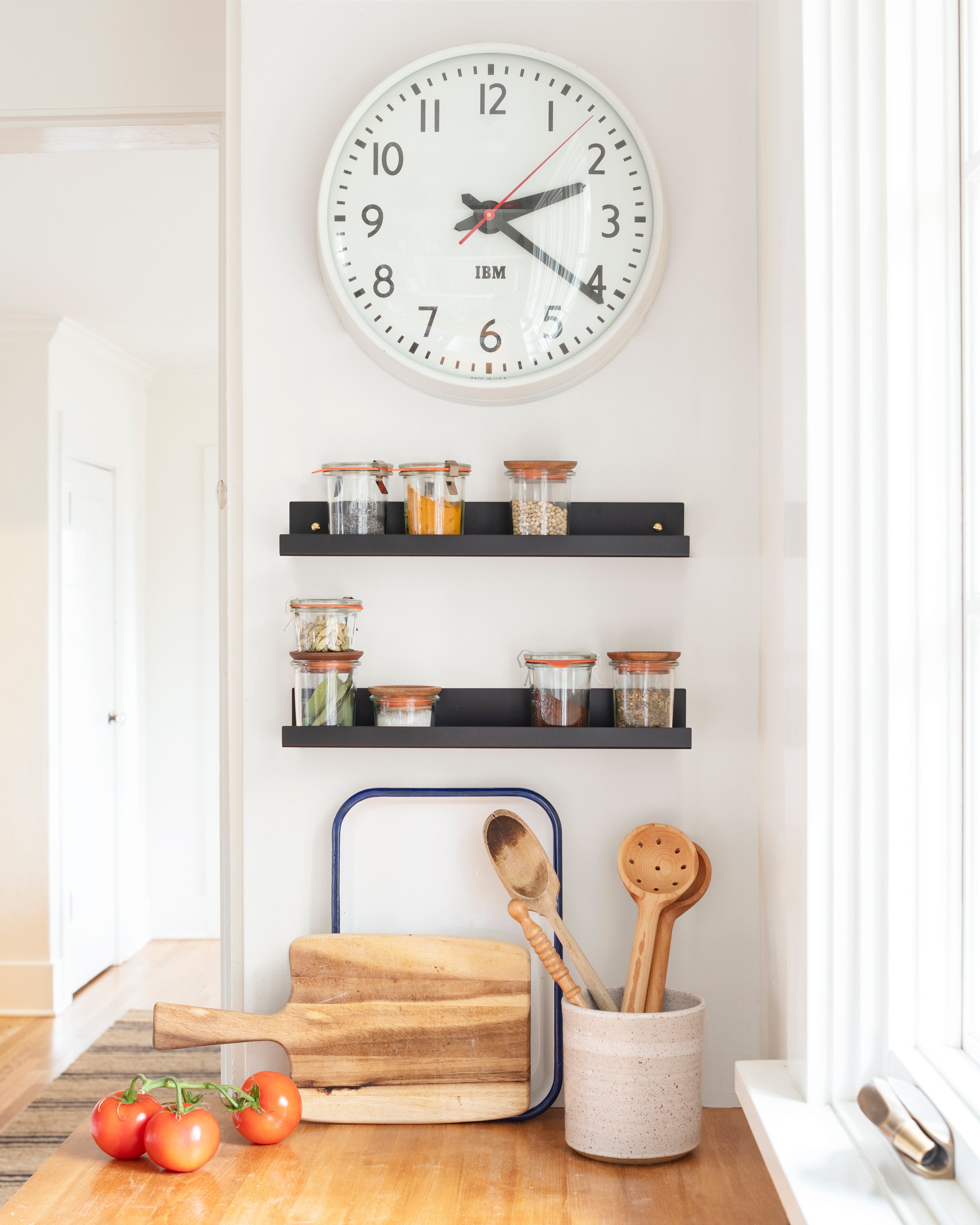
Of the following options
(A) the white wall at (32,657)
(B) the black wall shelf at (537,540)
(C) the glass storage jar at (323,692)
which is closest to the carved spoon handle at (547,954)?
(C) the glass storage jar at (323,692)

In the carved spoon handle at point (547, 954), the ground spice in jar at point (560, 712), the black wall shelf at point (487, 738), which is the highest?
the ground spice in jar at point (560, 712)

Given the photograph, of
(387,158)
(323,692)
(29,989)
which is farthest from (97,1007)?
(387,158)

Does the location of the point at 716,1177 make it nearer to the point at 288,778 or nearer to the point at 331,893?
the point at 331,893

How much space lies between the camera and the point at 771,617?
1273mm

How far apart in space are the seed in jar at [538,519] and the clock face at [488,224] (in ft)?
0.52

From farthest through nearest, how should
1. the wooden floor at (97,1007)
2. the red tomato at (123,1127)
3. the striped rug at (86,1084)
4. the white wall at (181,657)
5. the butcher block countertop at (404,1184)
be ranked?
the white wall at (181,657)
the wooden floor at (97,1007)
the striped rug at (86,1084)
the red tomato at (123,1127)
the butcher block countertop at (404,1184)

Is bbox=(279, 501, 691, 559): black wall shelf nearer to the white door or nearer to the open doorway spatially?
the open doorway

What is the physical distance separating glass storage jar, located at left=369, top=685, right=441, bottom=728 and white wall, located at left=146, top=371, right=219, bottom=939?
12.2ft

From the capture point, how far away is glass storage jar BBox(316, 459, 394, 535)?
4.29ft

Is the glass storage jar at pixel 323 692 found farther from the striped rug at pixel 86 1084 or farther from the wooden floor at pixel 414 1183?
the striped rug at pixel 86 1084

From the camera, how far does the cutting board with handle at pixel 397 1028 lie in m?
1.26

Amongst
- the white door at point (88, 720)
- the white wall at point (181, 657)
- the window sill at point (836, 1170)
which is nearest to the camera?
the window sill at point (836, 1170)

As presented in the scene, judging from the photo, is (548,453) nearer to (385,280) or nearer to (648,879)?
(385,280)

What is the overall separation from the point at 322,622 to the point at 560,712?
312mm
